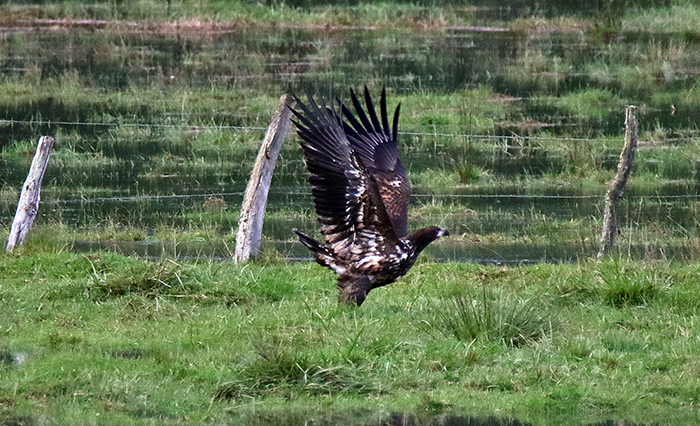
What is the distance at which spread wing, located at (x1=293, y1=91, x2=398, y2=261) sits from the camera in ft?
32.5

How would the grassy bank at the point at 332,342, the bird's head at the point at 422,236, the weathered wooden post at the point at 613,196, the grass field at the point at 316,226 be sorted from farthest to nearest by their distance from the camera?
the weathered wooden post at the point at 613,196, the bird's head at the point at 422,236, the grass field at the point at 316,226, the grassy bank at the point at 332,342

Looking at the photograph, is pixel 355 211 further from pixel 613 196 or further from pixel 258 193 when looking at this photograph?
pixel 613 196

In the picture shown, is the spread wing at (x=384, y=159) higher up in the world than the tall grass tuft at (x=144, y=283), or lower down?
higher up

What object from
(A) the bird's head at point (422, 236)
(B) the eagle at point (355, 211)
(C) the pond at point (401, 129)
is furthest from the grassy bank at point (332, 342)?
(C) the pond at point (401, 129)

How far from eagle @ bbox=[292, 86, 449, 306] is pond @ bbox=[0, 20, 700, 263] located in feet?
1.40

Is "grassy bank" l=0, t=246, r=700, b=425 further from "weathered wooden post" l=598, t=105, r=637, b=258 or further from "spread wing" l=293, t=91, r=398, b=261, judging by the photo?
"weathered wooden post" l=598, t=105, r=637, b=258

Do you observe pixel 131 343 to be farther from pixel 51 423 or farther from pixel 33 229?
pixel 33 229

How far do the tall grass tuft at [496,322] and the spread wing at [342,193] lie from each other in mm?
799

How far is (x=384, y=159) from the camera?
10.6 m

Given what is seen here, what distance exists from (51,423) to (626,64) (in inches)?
1047

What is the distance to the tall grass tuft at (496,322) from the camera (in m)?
9.41

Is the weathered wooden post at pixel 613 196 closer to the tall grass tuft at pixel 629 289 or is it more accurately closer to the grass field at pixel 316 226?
the grass field at pixel 316 226

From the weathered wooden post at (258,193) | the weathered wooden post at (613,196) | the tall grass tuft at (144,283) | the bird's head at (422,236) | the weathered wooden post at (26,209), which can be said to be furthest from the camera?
the weathered wooden post at (613,196)

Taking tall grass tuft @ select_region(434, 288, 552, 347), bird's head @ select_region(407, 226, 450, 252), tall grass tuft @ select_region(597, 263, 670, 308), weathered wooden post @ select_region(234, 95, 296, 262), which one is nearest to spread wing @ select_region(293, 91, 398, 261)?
bird's head @ select_region(407, 226, 450, 252)
